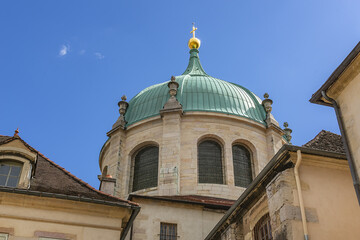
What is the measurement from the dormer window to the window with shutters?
6.83m

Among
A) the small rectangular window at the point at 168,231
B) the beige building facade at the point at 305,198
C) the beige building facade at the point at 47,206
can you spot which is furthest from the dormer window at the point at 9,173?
the small rectangular window at the point at 168,231

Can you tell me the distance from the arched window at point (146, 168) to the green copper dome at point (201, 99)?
6.73 ft

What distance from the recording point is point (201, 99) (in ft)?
88.3

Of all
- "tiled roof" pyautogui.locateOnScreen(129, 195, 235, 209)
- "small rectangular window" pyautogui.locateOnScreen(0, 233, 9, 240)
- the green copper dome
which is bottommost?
"small rectangular window" pyautogui.locateOnScreen(0, 233, 9, 240)

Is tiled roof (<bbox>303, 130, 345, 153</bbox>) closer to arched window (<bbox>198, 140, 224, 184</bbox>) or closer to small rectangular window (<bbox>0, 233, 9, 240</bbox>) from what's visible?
small rectangular window (<bbox>0, 233, 9, 240</bbox>)

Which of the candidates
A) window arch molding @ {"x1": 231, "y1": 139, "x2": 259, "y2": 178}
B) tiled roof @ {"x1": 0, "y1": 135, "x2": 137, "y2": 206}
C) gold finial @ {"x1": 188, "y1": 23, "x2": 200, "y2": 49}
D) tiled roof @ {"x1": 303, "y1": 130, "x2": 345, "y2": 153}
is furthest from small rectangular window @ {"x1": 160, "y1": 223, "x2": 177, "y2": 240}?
gold finial @ {"x1": 188, "y1": 23, "x2": 200, "y2": 49}

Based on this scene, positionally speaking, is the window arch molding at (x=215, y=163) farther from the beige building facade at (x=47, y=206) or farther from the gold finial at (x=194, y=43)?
the gold finial at (x=194, y=43)

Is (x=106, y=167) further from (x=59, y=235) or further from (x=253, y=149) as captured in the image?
(x=59, y=235)

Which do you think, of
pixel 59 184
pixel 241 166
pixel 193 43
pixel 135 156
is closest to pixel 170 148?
pixel 135 156

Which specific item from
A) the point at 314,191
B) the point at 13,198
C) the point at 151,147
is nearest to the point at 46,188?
the point at 13,198

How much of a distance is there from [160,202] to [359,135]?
10.6 metres

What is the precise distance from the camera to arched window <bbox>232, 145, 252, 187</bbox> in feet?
80.5

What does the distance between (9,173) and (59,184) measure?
1.42 meters

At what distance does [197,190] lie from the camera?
2309 centimetres
